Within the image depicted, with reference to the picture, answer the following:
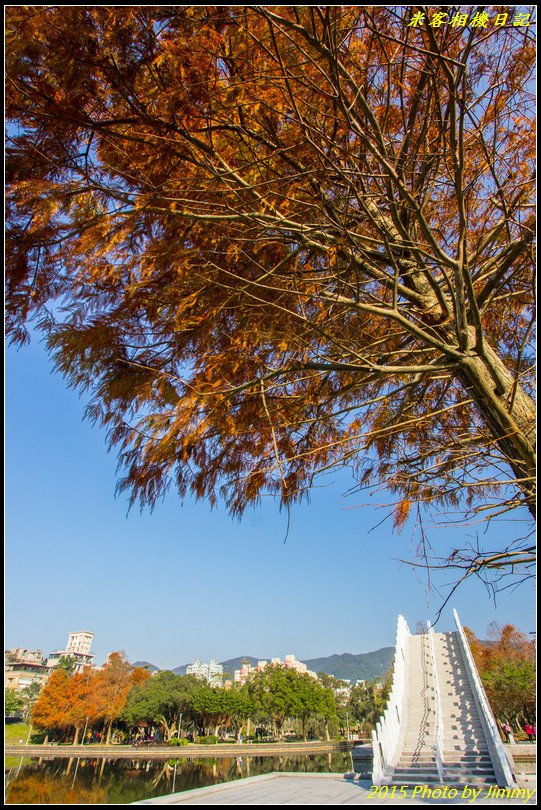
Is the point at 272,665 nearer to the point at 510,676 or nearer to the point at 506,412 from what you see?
the point at 510,676

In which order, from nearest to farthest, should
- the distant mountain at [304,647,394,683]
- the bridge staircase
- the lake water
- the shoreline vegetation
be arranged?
1. the bridge staircase
2. the lake water
3. the shoreline vegetation
4. the distant mountain at [304,647,394,683]

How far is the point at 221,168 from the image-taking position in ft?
5.57

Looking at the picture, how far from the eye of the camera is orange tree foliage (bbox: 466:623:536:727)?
591 inches

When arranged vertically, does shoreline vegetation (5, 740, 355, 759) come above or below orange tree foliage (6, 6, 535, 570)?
below

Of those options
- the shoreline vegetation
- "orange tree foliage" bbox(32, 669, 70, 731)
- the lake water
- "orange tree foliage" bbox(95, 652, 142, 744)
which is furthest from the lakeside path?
"orange tree foliage" bbox(95, 652, 142, 744)

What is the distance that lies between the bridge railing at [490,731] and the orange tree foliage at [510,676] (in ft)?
18.1

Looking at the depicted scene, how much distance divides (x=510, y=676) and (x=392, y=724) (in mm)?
11271

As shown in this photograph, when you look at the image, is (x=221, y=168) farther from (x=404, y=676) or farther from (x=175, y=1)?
(x=404, y=676)

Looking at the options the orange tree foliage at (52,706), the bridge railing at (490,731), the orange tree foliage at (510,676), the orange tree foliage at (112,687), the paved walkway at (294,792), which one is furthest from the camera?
the orange tree foliage at (112,687)

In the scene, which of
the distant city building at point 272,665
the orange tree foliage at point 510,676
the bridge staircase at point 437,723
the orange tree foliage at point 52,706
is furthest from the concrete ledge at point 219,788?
the distant city building at point 272,665

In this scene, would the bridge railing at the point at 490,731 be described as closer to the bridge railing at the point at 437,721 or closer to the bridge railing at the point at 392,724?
the bridge railing at the point at 437,721

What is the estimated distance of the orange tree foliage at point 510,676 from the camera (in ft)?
49.3

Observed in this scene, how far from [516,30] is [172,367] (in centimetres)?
178

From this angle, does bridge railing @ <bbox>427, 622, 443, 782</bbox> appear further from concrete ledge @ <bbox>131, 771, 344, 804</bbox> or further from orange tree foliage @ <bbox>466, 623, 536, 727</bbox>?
orange tree foliage @ <bbox>466, 623, 536, 727</bbox>
